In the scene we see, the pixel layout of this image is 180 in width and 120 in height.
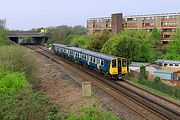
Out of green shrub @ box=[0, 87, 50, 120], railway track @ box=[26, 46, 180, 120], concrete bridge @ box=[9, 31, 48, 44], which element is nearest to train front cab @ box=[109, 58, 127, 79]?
railway track @ box=[26, 46, 180, 120]

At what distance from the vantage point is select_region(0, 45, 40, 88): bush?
28562 millimetres

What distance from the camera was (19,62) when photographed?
30.0 metres

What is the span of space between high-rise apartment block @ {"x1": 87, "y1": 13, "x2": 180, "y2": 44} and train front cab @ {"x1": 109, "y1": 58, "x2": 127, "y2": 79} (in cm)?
4715

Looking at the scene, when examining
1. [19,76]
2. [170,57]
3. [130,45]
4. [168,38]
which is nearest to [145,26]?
[168,38]

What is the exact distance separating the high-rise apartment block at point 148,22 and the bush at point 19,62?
50.9 meters

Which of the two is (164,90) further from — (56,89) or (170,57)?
(170,57)

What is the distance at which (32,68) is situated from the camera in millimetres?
31031

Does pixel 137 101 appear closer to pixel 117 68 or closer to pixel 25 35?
pixel 117 68

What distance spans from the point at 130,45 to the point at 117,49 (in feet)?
7.37

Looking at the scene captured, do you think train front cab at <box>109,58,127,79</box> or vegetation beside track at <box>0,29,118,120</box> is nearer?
vegetation beside track at <box>0,29,118,120</box>

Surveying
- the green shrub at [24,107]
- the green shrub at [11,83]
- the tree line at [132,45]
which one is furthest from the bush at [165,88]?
the tree line at [132,45]

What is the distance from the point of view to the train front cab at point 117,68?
30.5m

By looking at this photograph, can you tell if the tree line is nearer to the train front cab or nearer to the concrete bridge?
the train front cab

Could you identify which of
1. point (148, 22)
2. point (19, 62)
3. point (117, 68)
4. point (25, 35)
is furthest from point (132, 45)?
point (25, 35)
